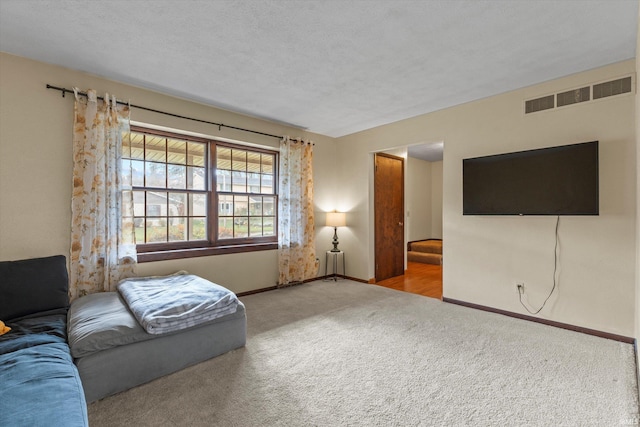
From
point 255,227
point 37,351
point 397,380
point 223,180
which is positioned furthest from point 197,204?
point 397,380

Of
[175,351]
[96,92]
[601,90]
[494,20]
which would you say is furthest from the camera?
[96,92]

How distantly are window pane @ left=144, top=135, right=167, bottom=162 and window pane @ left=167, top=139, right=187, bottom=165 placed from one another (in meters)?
0.06

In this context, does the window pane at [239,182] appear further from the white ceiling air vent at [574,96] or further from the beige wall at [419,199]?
the beige wall at [419,199]

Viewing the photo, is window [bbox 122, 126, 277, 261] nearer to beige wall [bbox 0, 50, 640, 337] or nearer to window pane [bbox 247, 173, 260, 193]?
window pane [bbox 247, 173, 260, 193]

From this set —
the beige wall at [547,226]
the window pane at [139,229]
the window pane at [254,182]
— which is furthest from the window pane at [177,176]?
the beige wall at [547,226]

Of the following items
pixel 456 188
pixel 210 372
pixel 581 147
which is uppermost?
pixel 581 147

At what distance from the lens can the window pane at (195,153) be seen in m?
3.93

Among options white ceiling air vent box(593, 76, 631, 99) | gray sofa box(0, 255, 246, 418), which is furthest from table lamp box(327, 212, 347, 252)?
white ceiling air vent box(593, 76, 631, 99)

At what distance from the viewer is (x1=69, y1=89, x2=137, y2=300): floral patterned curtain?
295 cm

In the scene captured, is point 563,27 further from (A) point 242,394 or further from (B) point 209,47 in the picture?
(A) point 242,394

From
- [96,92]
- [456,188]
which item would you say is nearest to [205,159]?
[96,92]

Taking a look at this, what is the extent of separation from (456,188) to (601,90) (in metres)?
1.65

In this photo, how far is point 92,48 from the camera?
2529 mm

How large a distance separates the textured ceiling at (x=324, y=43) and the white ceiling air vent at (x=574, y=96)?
0.23 meters
